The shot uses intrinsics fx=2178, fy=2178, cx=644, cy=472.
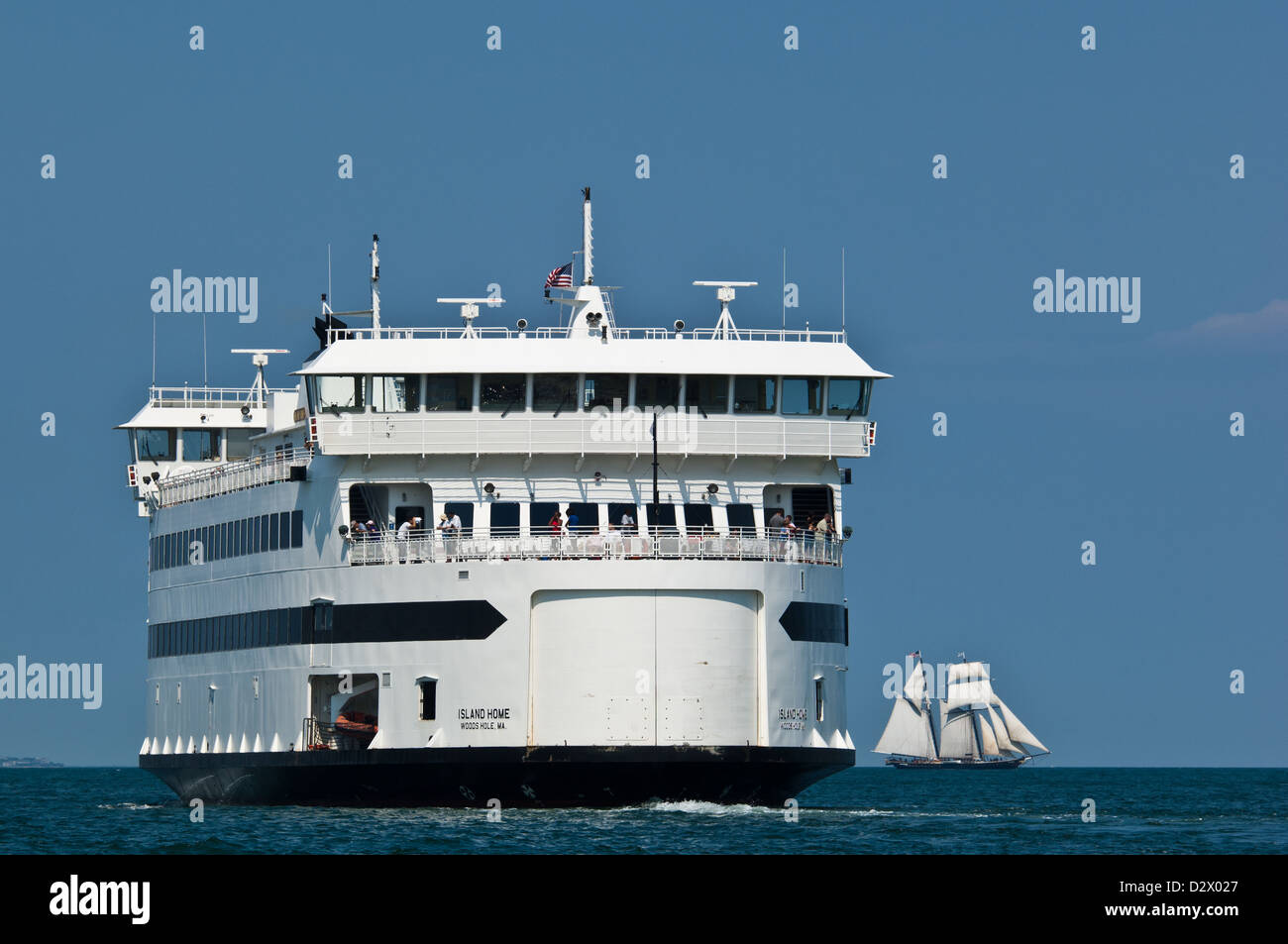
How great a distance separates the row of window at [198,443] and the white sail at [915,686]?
4402 inches

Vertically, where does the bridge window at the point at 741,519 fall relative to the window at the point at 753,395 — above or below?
below

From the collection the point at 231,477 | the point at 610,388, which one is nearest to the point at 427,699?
the point at 610,388

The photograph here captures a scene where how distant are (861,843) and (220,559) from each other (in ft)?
65.9

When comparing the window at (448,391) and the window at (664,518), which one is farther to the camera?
the window at (448,391)

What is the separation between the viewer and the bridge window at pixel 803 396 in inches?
1773

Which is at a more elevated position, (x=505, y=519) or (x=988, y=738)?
(x=505, y=519)

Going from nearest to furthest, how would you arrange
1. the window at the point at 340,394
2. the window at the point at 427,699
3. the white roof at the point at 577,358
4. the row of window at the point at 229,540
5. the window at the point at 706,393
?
Result: 1. the window at the point at 427,699
2. the white roof at the point at 577,358
3. the window at the point at 706,393
4. the window at the point at 340,394
5. the row of window at the point at 229,540

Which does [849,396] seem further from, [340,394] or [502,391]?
[340,394]

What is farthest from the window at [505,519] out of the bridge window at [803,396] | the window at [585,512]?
the bridge window at [803,396]

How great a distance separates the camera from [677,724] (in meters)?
41.4

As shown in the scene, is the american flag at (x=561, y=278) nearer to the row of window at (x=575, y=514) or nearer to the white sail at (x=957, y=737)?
the row of window at (x=575, y=514)

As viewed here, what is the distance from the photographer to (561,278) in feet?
159

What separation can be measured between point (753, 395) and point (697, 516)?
9.21ft
